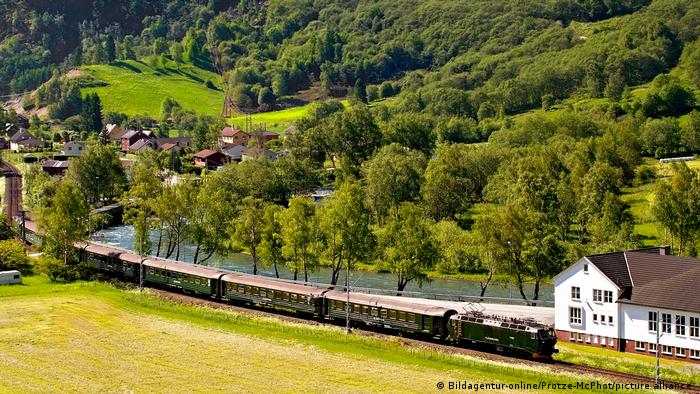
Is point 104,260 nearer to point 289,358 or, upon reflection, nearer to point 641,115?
point 289,358

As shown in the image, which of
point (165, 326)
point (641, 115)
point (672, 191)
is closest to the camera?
point (165, 326)

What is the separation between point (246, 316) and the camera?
76.8 metres

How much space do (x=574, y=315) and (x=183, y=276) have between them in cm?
3660

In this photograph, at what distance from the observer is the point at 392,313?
228ft

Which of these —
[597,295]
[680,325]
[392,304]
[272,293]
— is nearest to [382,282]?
[272,293]

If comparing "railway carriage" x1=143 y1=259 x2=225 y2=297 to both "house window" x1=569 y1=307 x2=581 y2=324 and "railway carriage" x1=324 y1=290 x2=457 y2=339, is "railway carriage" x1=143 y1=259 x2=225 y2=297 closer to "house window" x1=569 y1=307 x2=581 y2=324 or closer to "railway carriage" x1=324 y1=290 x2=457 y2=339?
"railway carriage" x1=324 y1=290 x2=457 y2=339

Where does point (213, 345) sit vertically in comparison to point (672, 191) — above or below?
below

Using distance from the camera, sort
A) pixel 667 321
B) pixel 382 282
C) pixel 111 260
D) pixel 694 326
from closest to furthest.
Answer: pixel 694 326, pixel 667 321, pixel 111 260, pixel 382 282

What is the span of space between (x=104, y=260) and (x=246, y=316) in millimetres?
27219

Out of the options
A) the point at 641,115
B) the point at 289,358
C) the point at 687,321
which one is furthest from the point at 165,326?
the point at 641,115

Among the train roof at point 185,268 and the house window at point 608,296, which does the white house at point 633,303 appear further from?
the train roof at point 185,268

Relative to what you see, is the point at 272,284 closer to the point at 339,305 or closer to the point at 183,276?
the point at 339,305

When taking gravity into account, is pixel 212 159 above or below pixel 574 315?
above

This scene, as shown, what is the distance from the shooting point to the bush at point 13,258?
308ft
